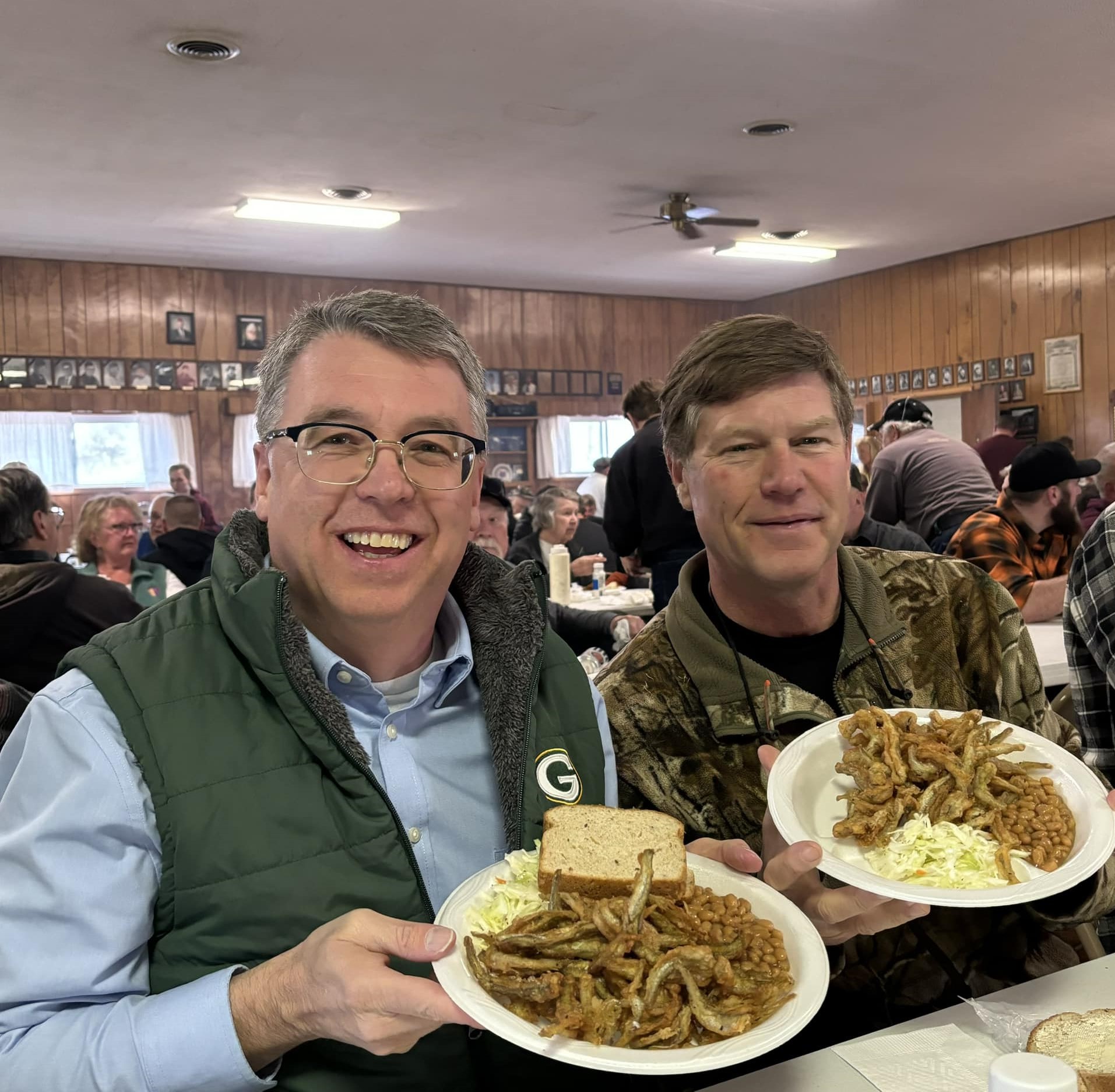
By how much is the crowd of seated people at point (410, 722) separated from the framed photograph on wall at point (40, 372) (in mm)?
8925

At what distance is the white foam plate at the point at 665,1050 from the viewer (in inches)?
40.2

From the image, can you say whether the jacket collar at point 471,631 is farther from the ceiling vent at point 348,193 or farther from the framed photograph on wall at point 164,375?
the framed photograph on wall at point 164,375

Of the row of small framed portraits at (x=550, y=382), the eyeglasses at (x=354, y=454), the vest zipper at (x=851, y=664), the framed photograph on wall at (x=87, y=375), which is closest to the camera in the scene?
the eyeglasses at (x=354, y=454)

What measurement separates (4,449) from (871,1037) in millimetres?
10268

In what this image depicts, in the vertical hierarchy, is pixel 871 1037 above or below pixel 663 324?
below

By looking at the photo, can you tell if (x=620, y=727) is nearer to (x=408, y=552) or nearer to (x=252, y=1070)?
(x=408, y=552)

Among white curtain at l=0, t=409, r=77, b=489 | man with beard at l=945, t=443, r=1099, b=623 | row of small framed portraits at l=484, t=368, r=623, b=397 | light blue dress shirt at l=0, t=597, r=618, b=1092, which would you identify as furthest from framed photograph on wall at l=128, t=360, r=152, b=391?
light blue dress shirt at l=0, t=597, r=618, b=1092

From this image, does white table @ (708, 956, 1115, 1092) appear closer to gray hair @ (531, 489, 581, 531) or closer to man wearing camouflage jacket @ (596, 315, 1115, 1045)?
man wearing camouflage jacket @ (596, 315, 1115, 1045)

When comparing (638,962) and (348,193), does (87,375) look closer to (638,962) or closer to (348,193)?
(348,193)

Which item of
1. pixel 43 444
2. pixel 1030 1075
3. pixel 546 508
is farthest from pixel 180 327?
pixel 1030 1075

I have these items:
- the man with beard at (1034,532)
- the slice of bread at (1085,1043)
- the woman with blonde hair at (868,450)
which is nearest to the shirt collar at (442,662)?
the slice of bread at (1085,1043)

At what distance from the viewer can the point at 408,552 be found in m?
1.50

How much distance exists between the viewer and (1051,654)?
143 inches

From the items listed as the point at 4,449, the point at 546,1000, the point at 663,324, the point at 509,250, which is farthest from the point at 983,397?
the point at 546,1000
